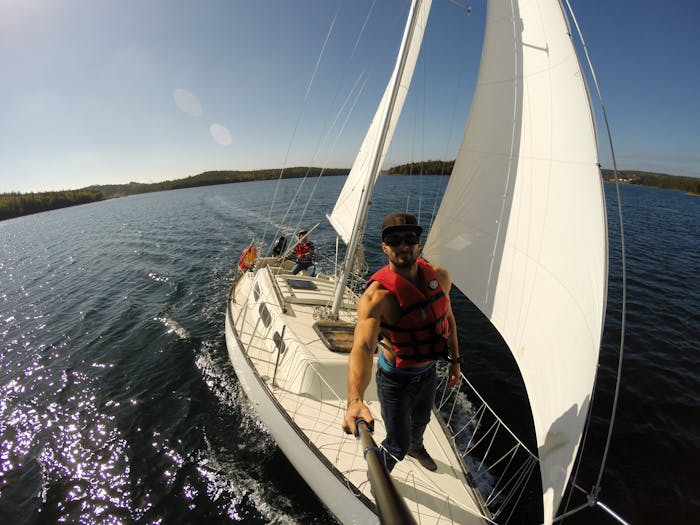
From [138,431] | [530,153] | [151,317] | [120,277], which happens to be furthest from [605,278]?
[120,277]

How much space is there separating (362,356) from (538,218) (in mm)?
2513

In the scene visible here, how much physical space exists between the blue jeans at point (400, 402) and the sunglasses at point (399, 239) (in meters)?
1.30

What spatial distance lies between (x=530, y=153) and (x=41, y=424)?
11.0 m

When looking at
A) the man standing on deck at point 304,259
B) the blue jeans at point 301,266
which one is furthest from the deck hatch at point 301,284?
the blue jeans at point 301,266

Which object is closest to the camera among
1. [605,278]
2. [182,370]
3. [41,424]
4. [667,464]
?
[605,278]

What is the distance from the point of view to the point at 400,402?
2.99m

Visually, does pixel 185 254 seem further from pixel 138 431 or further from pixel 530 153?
pixel 530 153

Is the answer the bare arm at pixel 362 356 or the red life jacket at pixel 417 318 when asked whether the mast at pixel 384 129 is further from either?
the bare arm at pixel 362 356

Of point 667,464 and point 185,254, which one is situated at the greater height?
point 185,254

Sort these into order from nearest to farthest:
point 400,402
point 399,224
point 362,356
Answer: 1. point 362,356
2. point 399,224
3. point 400,402

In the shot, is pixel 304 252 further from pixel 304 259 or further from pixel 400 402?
pixel 400 402

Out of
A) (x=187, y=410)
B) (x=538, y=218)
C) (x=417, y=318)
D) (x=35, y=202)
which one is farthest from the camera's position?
(x=35, y=202)

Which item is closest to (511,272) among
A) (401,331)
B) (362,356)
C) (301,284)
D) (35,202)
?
(401,331)

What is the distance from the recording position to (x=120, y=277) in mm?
16891
